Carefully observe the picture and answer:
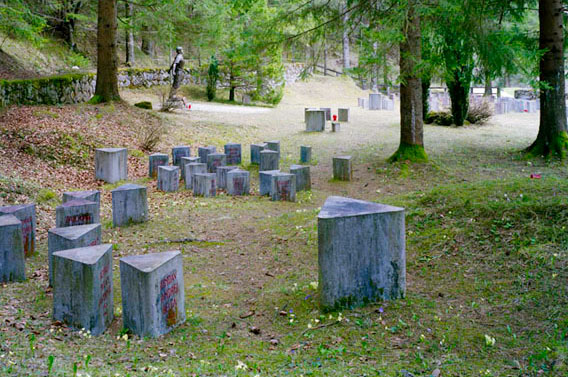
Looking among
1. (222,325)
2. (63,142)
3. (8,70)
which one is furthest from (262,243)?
(8,70)

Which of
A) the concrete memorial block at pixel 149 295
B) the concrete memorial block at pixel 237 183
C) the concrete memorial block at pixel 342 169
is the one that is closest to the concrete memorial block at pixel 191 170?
the concrete memorial block at pixel 237 183

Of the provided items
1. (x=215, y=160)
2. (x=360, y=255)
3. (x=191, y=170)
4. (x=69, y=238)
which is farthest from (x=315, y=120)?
(x=360, y=255)

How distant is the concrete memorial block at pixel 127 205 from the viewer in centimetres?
741

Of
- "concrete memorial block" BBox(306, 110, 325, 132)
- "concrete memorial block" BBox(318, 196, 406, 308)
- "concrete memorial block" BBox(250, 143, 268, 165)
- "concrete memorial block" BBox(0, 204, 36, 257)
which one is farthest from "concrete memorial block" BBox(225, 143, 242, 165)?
"concrete memorial block" BBox(318, 196, 406, 308)

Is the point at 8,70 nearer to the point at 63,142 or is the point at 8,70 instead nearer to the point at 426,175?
the point at 63,142

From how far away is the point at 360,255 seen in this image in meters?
4.30

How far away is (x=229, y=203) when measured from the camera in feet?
29.9

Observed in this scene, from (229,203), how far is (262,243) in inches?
101

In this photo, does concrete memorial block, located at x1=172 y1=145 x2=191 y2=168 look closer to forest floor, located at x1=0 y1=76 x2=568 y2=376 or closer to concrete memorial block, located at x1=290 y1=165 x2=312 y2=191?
forest floor, located at x1=0 y1=76 x2=568 y2=376

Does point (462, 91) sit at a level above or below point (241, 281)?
above

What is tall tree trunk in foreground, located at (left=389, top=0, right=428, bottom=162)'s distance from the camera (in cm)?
1094

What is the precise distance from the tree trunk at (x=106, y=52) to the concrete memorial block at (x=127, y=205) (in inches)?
334

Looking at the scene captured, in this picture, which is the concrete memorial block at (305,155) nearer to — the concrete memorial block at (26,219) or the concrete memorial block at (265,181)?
the concrete memorial block at (265,181)

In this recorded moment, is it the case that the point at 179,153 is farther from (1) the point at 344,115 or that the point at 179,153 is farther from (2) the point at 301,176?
(1) the point at 344,115
